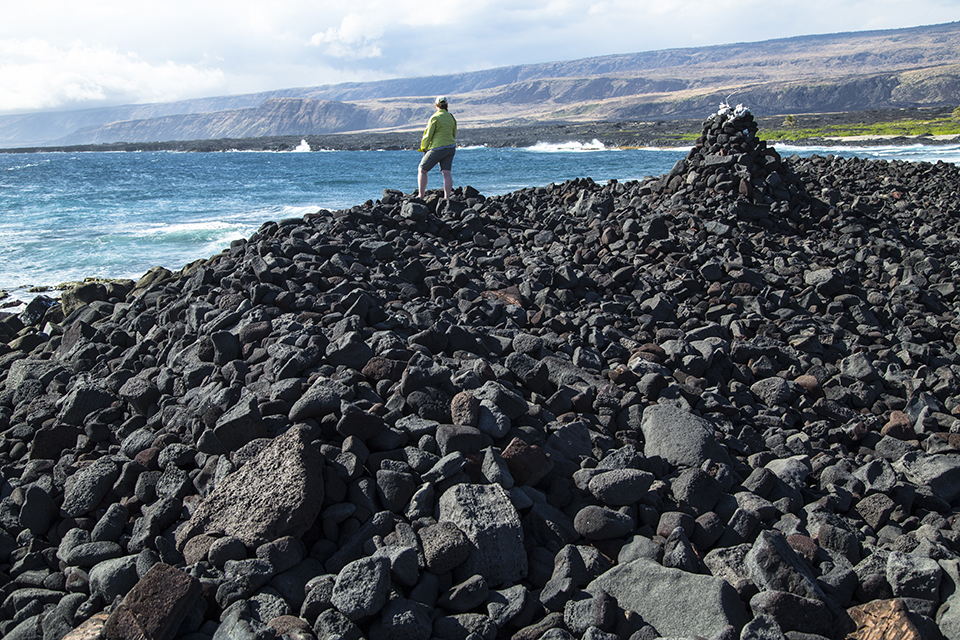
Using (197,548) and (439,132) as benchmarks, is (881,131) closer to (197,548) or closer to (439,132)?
(439,132)

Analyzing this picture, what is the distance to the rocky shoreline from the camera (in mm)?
2453

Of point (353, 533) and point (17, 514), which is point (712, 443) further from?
point (17, 514)

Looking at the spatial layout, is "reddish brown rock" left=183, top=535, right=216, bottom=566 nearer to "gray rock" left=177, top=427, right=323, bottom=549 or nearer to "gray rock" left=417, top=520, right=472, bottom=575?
"gray rock" left=177, top=427, right=323, bottom=549

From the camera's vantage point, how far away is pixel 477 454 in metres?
3.14

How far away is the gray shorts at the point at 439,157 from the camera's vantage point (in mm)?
9258

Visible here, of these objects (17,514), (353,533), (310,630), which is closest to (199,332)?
(17,514)

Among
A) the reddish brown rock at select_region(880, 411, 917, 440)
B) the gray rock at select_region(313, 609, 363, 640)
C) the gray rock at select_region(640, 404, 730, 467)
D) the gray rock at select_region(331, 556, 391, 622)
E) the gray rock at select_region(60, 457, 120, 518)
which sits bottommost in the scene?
the reddish brown rock at select_region(880, 411, 917, 440)

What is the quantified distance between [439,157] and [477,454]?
23.0 feet

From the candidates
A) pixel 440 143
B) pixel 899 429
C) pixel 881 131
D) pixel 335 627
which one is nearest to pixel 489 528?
pixel 335 627

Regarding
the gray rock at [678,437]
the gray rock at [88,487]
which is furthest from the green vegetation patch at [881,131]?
the gray rock at [88,487]

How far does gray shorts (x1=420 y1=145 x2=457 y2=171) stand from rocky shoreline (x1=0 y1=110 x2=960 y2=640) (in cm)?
298

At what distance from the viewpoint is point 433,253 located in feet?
23.1

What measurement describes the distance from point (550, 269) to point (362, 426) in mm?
3655

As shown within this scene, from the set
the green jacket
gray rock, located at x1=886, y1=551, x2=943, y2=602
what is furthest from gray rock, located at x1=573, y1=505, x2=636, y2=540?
the green jacket
